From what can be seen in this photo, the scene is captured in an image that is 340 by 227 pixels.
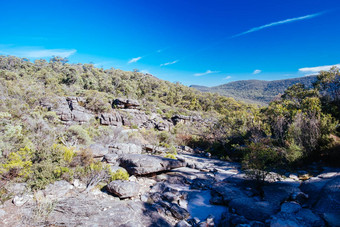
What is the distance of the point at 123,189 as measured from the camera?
5191mm

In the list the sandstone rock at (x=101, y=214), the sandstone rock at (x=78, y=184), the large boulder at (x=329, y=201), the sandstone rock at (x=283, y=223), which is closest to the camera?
the sandstone rock at (x=283, y=223)

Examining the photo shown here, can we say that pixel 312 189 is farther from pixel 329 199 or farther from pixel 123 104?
pixel 123 104

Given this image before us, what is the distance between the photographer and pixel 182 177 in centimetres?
747

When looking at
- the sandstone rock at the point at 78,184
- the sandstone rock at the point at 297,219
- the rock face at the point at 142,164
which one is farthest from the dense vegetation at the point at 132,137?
the sandstone rock at the point at 297,219

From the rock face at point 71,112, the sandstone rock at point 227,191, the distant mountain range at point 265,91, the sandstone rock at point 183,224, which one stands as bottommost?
the sandstone rock at point 227,191

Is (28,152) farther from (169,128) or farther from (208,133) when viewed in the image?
(169,128)

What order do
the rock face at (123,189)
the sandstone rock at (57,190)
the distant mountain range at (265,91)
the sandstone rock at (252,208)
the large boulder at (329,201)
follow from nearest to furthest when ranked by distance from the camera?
the large boulder at (329,201), the sandstone rock at (252,208), the sandstone rock at (57,190), the rock face at (123,189), the distant mountain range at (265,91)

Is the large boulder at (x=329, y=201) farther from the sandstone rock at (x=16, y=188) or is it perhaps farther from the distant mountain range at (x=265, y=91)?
the distant mountain range at (x=265, y=91)

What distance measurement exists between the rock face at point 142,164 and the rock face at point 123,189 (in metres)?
1.55

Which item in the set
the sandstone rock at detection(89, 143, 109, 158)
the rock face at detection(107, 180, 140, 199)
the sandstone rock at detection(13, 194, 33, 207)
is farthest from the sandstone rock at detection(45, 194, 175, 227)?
the sandstone rock at detection(89, 143, 109, 158)

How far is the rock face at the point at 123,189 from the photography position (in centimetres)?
511

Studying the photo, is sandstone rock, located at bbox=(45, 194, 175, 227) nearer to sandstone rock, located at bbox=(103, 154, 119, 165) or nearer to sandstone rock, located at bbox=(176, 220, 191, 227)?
sandstone rock, located at bbox=(176, 220, 191, 227)

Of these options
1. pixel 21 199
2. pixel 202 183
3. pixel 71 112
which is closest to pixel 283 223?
pixel 202 183

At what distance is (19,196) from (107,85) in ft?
115
